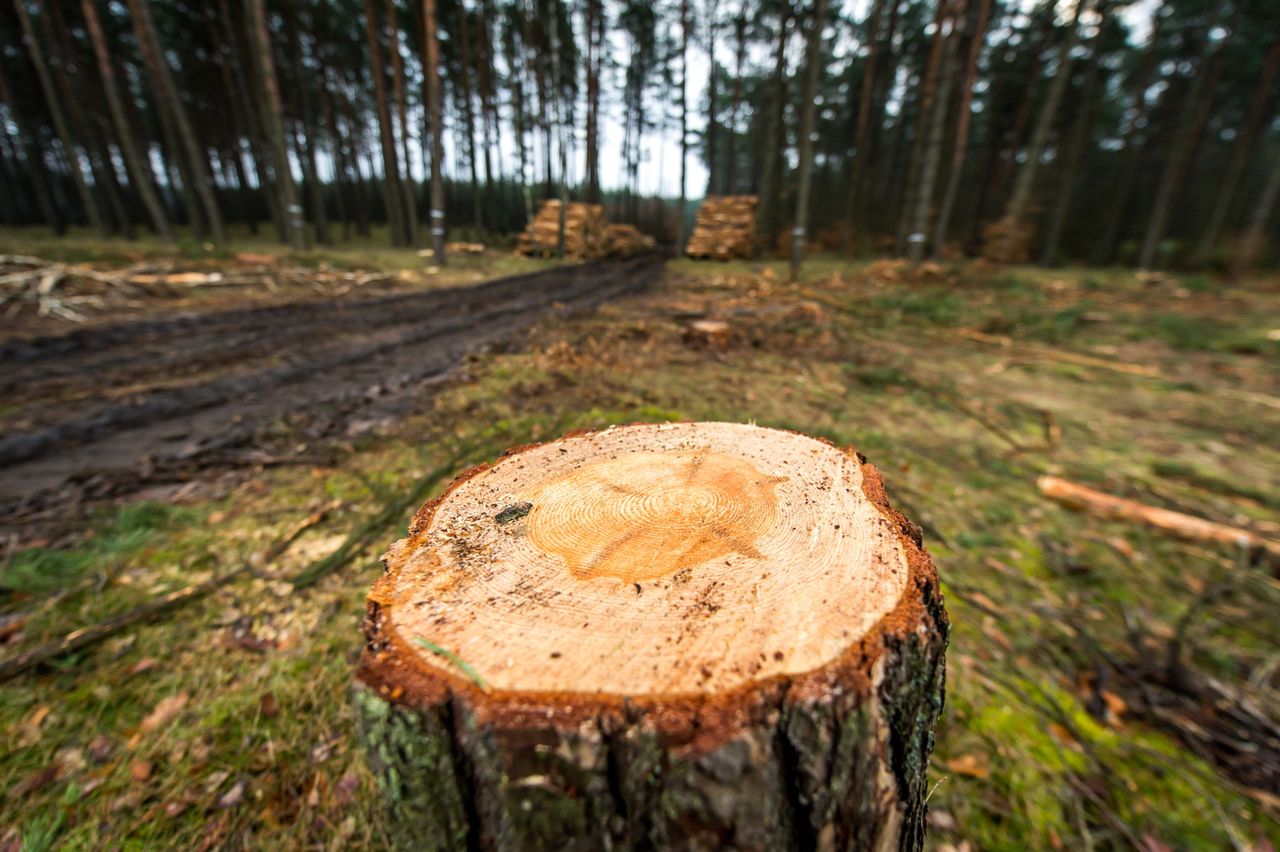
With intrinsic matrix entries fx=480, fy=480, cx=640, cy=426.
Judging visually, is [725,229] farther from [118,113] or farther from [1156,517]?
[118,113]

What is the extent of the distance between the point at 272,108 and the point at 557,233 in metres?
7.64

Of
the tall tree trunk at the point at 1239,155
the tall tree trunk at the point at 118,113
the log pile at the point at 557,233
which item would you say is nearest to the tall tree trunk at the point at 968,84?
the tall tree trunk at the point at 1239,155

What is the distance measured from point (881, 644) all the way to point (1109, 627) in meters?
2.51

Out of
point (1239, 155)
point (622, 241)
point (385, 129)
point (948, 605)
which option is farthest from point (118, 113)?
point (1239, 155)

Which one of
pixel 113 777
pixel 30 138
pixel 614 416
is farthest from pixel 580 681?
pixel 30 138

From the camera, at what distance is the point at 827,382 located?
549 centimetres

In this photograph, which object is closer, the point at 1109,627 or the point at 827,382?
the point at 1109,627

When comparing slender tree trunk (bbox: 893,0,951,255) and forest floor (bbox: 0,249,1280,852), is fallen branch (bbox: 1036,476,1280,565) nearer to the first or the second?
forest floor (bbox: 0,249,1280,852)

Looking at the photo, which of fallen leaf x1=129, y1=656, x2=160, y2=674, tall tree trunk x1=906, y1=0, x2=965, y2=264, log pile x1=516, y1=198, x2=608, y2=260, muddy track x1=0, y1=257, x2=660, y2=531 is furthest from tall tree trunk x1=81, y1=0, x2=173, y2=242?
tall tree trunk x1=906, y1=0, x2=965, y2=264

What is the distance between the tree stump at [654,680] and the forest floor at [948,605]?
1098 mm

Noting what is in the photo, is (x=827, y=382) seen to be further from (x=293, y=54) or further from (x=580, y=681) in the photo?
(x=293, y=54)

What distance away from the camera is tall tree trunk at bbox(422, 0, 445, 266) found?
35.4 feet

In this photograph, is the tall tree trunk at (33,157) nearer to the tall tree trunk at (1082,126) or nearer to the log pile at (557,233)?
the log pile at (557,233)

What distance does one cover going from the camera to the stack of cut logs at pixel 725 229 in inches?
656
